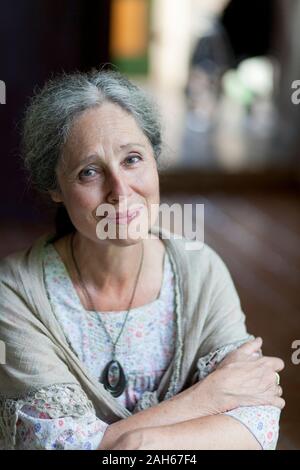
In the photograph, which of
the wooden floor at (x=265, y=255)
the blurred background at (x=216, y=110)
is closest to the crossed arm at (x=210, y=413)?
the blurred background at (x=216, y=110)

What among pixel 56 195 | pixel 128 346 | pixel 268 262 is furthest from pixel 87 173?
pixel 268 262

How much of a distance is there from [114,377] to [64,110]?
1.80ft

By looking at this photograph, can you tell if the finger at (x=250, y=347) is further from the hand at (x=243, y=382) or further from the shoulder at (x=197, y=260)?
the shoulder at (x=197, y=260)

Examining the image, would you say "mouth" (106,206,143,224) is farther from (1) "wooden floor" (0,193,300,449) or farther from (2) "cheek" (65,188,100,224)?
(1) "wooden floor" (0,193,300,449)

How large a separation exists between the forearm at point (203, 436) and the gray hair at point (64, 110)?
531 millimetres

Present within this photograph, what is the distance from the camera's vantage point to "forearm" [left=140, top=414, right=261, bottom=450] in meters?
1.46

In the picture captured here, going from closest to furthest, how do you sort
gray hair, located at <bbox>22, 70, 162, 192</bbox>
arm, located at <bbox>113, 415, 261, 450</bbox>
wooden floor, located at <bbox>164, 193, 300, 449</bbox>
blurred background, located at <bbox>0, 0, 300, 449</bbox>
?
arm, located at <bbox>113, 415, 261, 450</bbox>
gray hair, located at <bbox>22, 70, 162, 192</bbox>
wooden floor, located at <bbox>164, 193, 300, 449</bbox>
blurred background, located at <bbox>0, 0, 300, 449</bbox>

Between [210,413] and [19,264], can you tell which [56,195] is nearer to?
[19,264]

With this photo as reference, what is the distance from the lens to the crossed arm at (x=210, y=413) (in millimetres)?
1468

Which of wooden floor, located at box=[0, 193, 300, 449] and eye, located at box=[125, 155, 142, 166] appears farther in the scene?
wooden floor, located at box=[0, 193, 300, 449]

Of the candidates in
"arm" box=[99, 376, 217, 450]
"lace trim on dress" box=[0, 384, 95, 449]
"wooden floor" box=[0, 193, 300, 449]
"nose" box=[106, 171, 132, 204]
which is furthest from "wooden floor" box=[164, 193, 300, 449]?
"nose" box=[106, 171, 132, 204]

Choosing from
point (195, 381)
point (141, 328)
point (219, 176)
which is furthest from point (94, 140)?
point (219, 176)

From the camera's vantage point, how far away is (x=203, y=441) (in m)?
1.48
